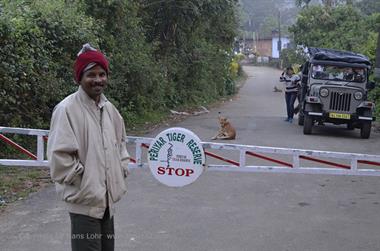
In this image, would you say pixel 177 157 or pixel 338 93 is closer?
pixel 177 157

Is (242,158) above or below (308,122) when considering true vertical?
above

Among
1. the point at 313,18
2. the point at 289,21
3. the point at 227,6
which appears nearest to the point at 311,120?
the point at 227,6

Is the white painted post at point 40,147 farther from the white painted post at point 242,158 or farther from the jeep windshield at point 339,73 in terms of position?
the jeep windshield at point 339,73

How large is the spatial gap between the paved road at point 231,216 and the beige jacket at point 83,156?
6.59ft

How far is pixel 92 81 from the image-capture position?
3418mm

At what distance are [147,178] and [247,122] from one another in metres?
9.71

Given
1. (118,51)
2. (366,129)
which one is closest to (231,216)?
(366,129)

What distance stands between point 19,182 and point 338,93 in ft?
30.8

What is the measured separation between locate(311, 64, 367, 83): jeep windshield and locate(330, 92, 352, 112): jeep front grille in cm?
77

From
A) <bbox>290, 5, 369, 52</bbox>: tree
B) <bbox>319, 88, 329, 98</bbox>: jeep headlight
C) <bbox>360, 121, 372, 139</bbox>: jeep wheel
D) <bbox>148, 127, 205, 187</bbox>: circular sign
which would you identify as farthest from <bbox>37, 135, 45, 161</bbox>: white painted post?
<bbox>290, 5, 369, 52</bbox>: tree

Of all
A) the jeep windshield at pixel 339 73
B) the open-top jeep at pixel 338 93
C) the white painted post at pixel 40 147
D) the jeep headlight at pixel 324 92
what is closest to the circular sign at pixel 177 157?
the white painted post at pixel 40 147

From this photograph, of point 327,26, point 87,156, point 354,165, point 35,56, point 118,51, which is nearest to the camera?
point 87,156

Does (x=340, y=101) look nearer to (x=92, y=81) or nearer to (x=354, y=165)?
(x=354, y=165)

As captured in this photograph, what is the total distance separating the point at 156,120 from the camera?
17.8 metres
